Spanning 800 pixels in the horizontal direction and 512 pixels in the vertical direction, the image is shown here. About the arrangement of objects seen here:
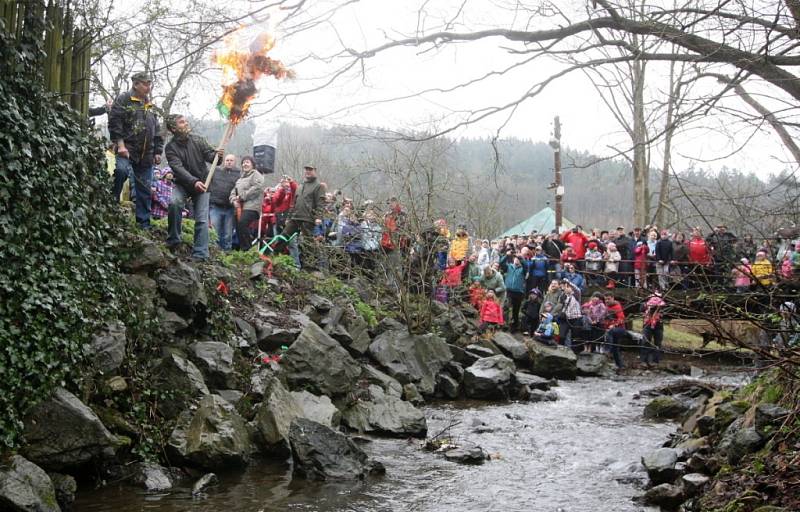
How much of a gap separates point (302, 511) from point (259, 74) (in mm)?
6007

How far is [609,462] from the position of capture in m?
9.41

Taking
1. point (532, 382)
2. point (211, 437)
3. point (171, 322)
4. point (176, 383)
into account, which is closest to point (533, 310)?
point (532, 382)

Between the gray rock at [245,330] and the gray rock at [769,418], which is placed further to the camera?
the gray rock at [245,330]

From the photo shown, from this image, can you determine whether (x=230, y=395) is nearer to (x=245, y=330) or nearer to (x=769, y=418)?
(x=245, y=330)

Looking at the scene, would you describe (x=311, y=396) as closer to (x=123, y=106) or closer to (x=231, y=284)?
(x=231, y=284)

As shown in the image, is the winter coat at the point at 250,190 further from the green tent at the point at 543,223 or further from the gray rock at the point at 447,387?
the green tent at the point at 543,223

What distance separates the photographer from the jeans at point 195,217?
36.0 ft

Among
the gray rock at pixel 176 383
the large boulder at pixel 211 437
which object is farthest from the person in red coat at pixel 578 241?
the large boulder at pixel 211 437

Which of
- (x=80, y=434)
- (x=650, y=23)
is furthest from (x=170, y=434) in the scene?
(x=650, y=23)

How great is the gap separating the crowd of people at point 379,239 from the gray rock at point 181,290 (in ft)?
4.49

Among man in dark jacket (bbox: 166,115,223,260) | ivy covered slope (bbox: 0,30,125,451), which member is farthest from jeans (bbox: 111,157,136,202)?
ivy covered slope (bbox: 0,30,125,451)

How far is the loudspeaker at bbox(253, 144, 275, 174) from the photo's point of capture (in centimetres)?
1484

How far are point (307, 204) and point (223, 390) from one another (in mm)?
6838

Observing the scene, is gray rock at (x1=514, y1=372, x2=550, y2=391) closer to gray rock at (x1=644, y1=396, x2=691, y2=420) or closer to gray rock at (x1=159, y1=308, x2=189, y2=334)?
gray rock at (x1=644, y1=396, x2=691, y2=420)
